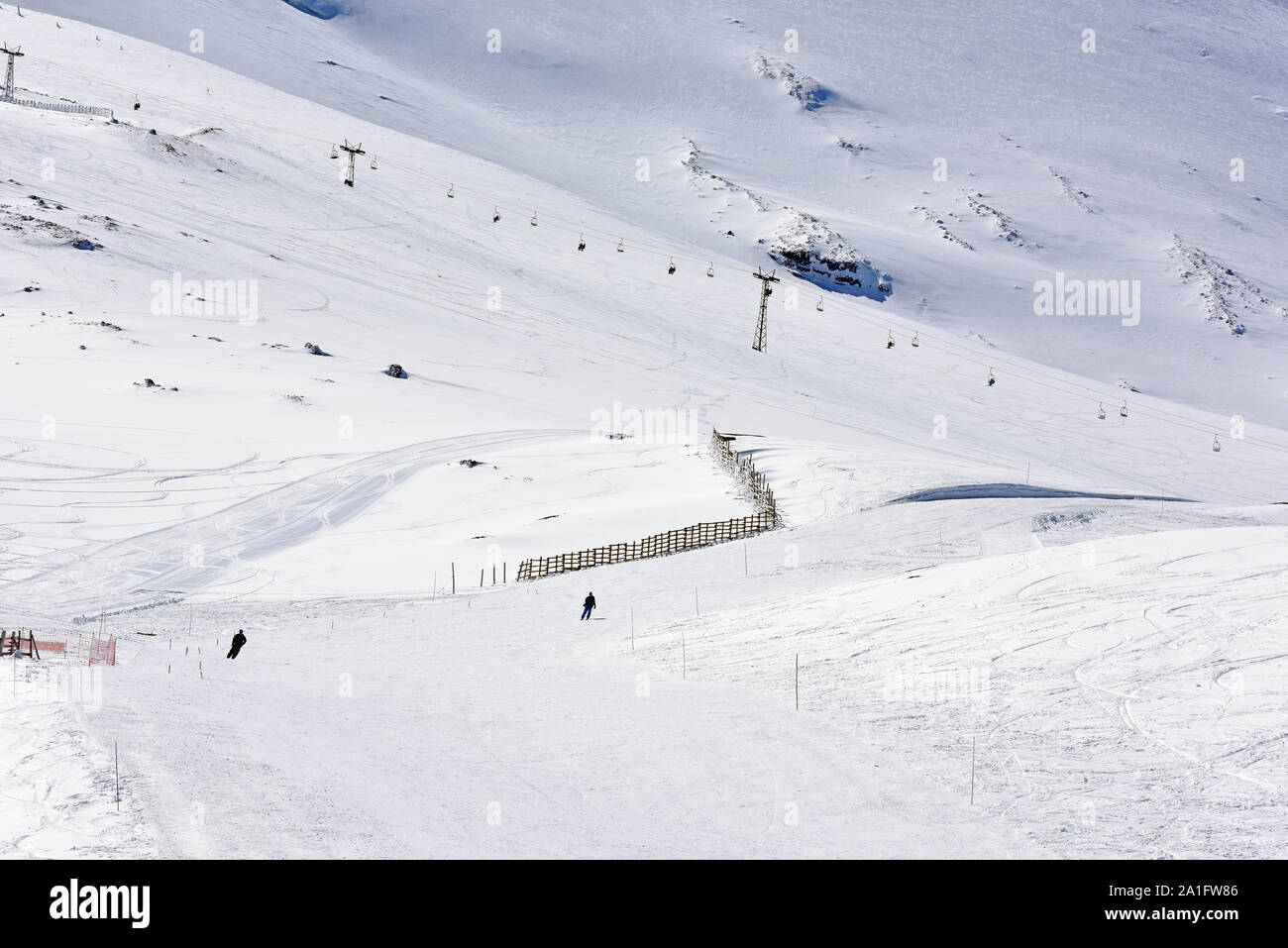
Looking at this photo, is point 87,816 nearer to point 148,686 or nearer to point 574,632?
point 148,686

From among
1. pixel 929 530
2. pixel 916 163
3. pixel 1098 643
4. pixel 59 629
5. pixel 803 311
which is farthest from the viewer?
pixel 916 163

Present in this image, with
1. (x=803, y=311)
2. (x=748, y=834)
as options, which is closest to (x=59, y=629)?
(x=748, y=834)

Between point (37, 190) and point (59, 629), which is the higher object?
point (37, 190)

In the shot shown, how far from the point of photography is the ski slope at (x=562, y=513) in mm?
14930

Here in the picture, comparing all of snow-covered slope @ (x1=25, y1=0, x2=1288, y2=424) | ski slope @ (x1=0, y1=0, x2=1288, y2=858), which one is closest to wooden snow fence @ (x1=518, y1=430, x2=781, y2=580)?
ski slope @ (x1=0, y1=0, x2=1288, y2=858)

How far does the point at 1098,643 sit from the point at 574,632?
1240cm

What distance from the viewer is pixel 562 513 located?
4275 centimetres

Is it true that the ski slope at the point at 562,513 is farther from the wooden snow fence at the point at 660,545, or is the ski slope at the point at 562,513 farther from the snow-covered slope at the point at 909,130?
the snow-covered slope at the point at 909,130

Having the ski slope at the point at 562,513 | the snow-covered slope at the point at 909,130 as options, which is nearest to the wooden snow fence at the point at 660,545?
the ski slope at the point at 562,513

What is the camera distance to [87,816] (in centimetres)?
1238

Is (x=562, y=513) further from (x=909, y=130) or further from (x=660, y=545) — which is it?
(x=909, y=130)

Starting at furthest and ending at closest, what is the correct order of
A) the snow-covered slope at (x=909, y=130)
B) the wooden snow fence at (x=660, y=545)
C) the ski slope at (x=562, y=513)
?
the snow-covered slope at (x=909, y=130) → the wooden snow fence at (x=660, y=545) → the ski slope at (x=562, y=513)

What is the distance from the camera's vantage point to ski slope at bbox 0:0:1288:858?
49.0 ft

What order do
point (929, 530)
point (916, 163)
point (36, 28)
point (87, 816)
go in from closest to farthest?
point (87, 816), point (929, 530), point (36, 28), point (916, 163)
